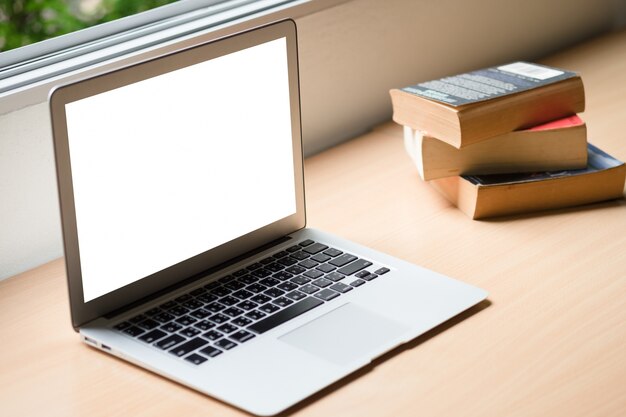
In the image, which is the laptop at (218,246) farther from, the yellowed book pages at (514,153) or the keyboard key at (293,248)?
the yellowed book pages at (514,153)

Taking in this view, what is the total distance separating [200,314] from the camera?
90 centimetres

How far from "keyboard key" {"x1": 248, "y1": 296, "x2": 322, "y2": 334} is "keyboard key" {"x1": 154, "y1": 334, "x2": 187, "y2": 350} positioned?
2.5 inches

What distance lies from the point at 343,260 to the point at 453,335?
0.54 feet

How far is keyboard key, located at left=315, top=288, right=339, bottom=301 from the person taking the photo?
92 cm

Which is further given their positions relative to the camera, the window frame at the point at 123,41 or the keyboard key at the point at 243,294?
the window frame at the point at 123,41

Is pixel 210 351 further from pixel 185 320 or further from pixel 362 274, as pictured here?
pixel 362 274

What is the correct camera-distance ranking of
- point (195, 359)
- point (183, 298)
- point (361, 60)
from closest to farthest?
point (195, 359) < point (183, 298) < point (361, 60)

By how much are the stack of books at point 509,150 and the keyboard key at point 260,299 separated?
31 cm

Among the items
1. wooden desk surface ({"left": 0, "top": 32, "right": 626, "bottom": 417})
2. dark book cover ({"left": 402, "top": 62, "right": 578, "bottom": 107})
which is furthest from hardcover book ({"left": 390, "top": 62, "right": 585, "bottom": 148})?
wooden desk surface ({"left": 0, "top": 32, "right": 626, "bottom": 417})

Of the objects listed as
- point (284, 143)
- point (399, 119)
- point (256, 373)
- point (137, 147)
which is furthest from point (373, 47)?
point (256, 373)

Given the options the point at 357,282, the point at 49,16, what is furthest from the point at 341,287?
the point at 49,16

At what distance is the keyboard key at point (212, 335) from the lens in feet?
2.81

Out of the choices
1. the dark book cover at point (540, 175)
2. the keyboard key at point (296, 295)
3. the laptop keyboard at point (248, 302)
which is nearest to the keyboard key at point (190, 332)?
the laptop keyboard at point (248, 302)

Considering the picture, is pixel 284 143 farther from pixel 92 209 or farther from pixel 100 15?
pixel 100 15
